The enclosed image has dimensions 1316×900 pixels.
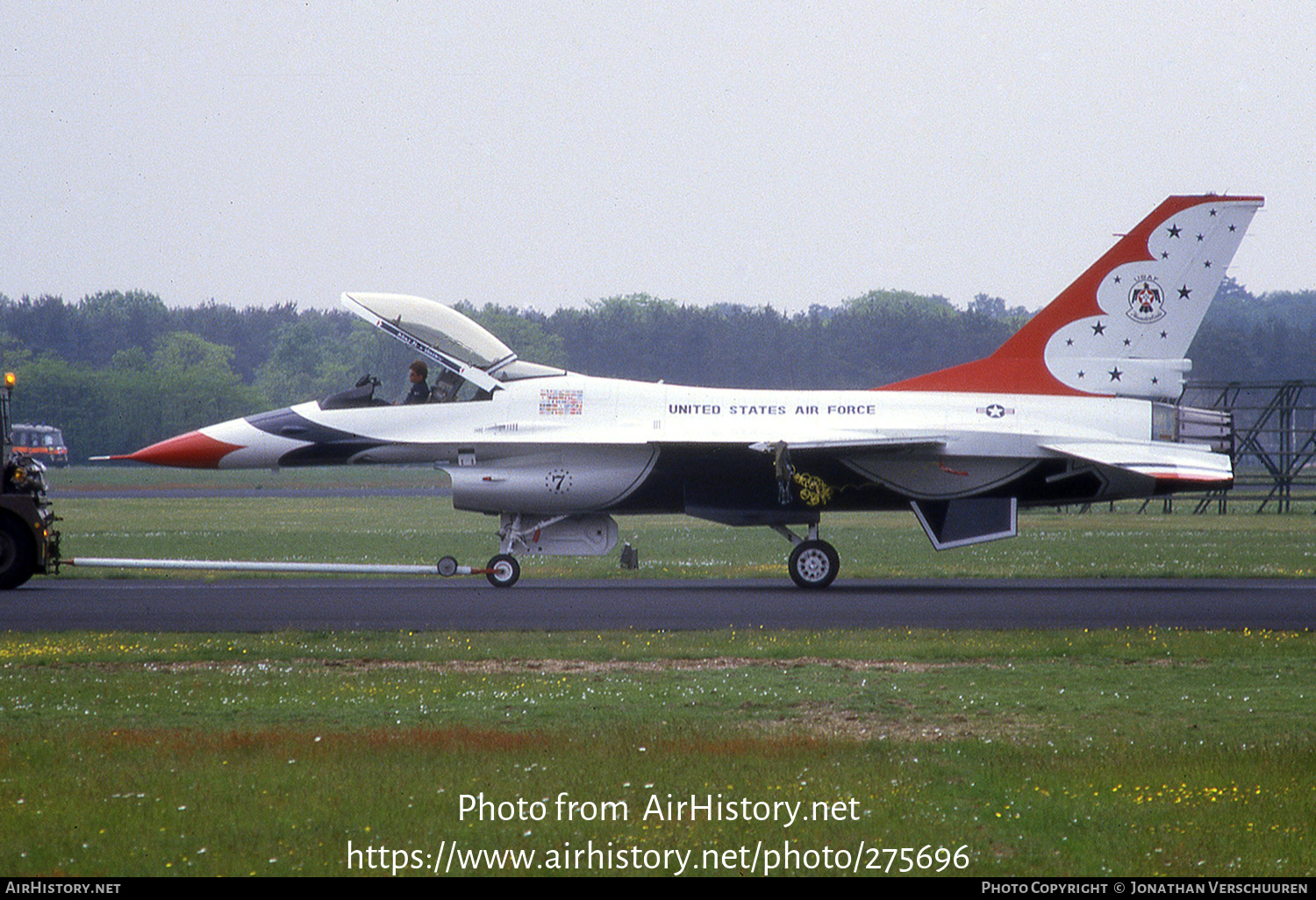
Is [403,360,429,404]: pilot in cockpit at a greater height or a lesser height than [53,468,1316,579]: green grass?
greater

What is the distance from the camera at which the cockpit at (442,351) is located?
19609mm

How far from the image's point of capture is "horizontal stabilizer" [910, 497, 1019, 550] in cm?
1916

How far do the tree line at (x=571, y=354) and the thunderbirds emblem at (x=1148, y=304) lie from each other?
215 ft

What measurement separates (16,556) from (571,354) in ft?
261

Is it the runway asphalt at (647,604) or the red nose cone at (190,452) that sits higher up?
the red nose cone at (190,452)

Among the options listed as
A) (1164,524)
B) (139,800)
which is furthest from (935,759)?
(1164,524)

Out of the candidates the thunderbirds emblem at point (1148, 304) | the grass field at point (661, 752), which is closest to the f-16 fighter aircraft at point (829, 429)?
the thunderbirds emblem at point (1148, 304)

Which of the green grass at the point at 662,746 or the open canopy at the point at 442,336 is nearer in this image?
the green grass at the point at 662,746

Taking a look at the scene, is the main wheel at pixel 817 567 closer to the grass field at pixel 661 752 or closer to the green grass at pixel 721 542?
the green grass at pixel 721 542

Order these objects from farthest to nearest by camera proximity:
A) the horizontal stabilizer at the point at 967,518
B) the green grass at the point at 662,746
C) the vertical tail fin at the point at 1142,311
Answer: the vertical tail fin at the point at 1142,311 → the horizontal stabilizer at the point at 967,518 → the green grass at the point at 662,746

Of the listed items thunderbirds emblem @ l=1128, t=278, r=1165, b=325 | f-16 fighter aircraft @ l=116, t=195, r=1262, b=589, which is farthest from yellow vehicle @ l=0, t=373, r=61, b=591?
thunderbirds emblem @ l=1128, t=278, r=1165, b=325

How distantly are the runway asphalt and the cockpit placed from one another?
2.91 metres

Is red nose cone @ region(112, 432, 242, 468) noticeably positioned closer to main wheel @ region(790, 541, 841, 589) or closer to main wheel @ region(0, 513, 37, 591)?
main wheel @ region(0, 513, 37, 591)

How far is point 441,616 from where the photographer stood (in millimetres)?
15969
